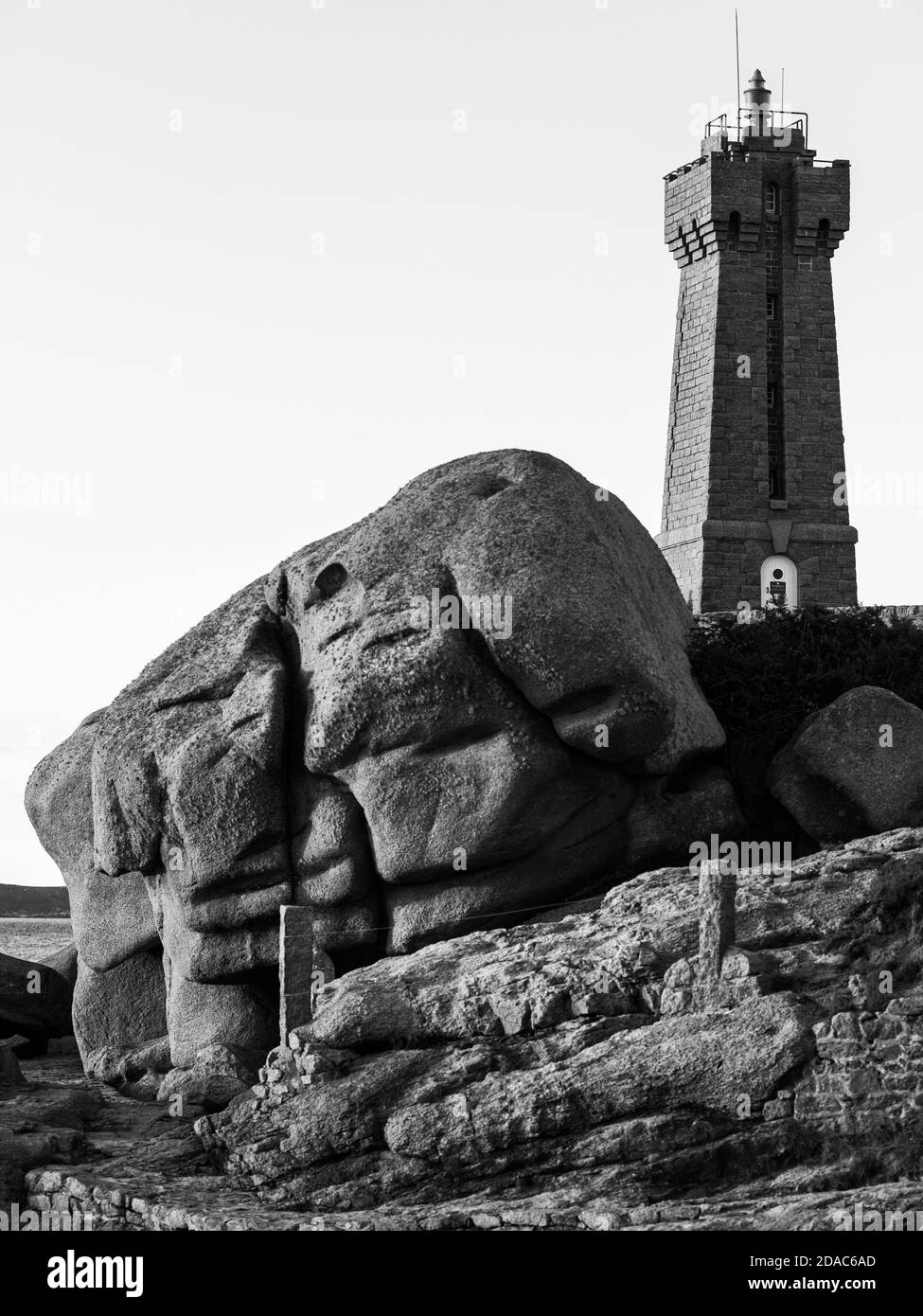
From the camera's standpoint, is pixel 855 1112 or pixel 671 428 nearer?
pixel 855 1112

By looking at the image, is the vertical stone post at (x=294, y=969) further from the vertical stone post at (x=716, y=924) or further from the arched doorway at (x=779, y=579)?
the arched doorway at (x=779, y=579)

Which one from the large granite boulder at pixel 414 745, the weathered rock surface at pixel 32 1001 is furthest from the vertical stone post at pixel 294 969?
the weathered rock surface at pixel 32 1001

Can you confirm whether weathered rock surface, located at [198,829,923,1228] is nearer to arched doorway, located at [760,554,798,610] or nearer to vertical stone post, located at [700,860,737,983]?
vertical stone post, located at [700,860,737,983]

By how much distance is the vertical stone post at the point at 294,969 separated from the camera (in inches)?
838

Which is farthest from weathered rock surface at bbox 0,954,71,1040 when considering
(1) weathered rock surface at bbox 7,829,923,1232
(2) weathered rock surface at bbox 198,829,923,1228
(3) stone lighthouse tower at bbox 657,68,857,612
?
(3) stone lighthouse tower at bbox 657,68,857,612

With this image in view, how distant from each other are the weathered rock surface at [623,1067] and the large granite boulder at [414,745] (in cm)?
314

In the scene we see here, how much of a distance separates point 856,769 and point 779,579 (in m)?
21.1

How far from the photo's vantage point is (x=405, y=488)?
2611cm

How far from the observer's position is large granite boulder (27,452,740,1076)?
23.4 metres

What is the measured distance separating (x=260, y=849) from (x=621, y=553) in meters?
6.26

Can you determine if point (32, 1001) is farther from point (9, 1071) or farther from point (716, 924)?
point (716, 924)
